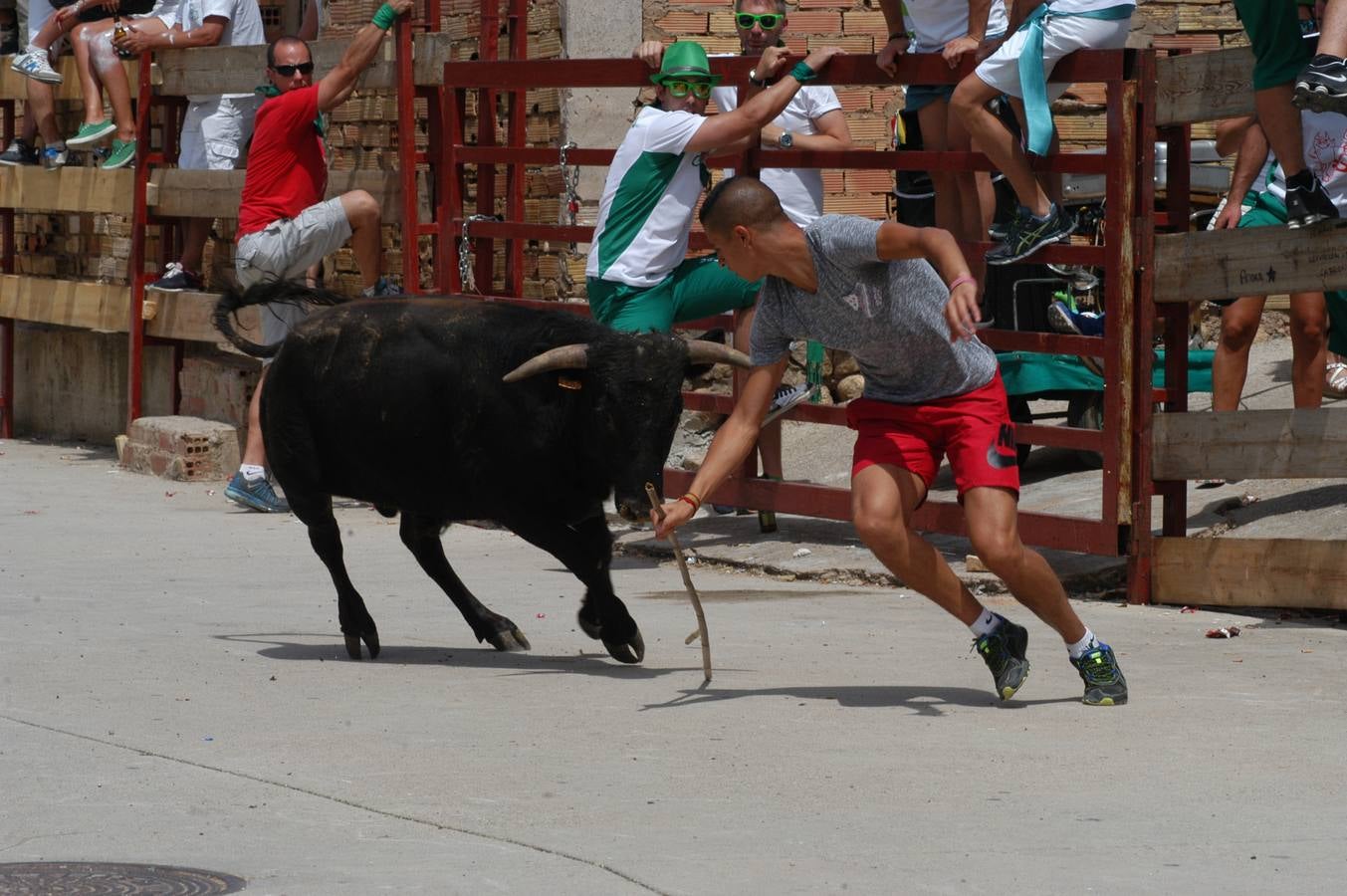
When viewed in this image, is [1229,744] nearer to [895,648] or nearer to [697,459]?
[895,648]

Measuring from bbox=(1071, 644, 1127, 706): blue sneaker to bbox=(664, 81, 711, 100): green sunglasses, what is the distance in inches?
137

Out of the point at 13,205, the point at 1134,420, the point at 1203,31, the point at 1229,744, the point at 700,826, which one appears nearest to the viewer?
the point at 700,826

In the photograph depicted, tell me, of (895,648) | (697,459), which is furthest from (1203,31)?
(895,648)

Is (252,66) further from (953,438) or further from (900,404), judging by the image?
(953,438)

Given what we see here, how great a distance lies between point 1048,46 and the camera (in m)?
8.32

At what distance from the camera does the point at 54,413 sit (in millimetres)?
16062

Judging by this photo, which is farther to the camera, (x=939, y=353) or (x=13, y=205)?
(x=13, y=205)

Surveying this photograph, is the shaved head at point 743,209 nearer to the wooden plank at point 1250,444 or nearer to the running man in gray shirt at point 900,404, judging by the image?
the running man in gray shirt at point 900,404

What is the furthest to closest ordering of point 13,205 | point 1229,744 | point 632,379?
1. point 13,205
2. point 632,379
3. point 1229,744

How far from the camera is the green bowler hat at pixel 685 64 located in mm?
9000

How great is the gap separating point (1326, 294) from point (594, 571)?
3.29 meters

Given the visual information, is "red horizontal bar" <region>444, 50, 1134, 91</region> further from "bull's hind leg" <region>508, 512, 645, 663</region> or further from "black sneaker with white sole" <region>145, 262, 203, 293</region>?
"black sneaker with white sole" <region>145, 262, 203, 293</region>

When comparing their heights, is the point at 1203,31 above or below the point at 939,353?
above

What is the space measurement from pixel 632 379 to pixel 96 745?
2198 millimetres
